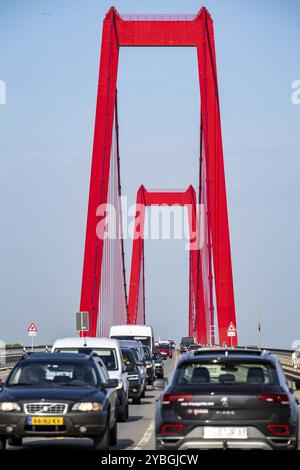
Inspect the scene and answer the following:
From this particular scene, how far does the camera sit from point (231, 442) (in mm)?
12117

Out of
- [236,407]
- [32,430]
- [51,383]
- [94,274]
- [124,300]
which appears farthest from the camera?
[124,300]

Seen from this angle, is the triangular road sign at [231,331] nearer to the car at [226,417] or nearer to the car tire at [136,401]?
the car tire at [136,401]

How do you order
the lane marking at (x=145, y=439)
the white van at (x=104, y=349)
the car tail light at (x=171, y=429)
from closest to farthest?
1. the car tail light at (x=171, y=429)
2. the lane marking at (x=145, y=439)
3. the white van at (x=104, y=349)

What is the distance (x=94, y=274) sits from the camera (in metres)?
51.4

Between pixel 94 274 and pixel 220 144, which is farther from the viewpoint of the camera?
pixel 220 144

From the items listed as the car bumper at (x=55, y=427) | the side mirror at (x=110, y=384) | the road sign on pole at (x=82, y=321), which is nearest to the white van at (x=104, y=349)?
the side mirror at (x=110, y=384)

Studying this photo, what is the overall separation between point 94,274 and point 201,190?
3262 centimetres

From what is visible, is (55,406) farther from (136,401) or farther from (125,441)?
(136,401)

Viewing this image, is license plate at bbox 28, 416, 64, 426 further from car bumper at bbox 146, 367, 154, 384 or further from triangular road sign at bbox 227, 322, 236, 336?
triangular road sign at bbox 227, 322, 236, 336

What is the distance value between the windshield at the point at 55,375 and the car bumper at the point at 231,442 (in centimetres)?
374

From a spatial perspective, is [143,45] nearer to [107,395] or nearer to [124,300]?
[124,300]

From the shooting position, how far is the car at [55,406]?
1466 centimetres

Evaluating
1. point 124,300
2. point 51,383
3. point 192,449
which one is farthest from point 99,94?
point 192,449

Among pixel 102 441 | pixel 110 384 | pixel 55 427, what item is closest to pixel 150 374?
pixel 110 384
